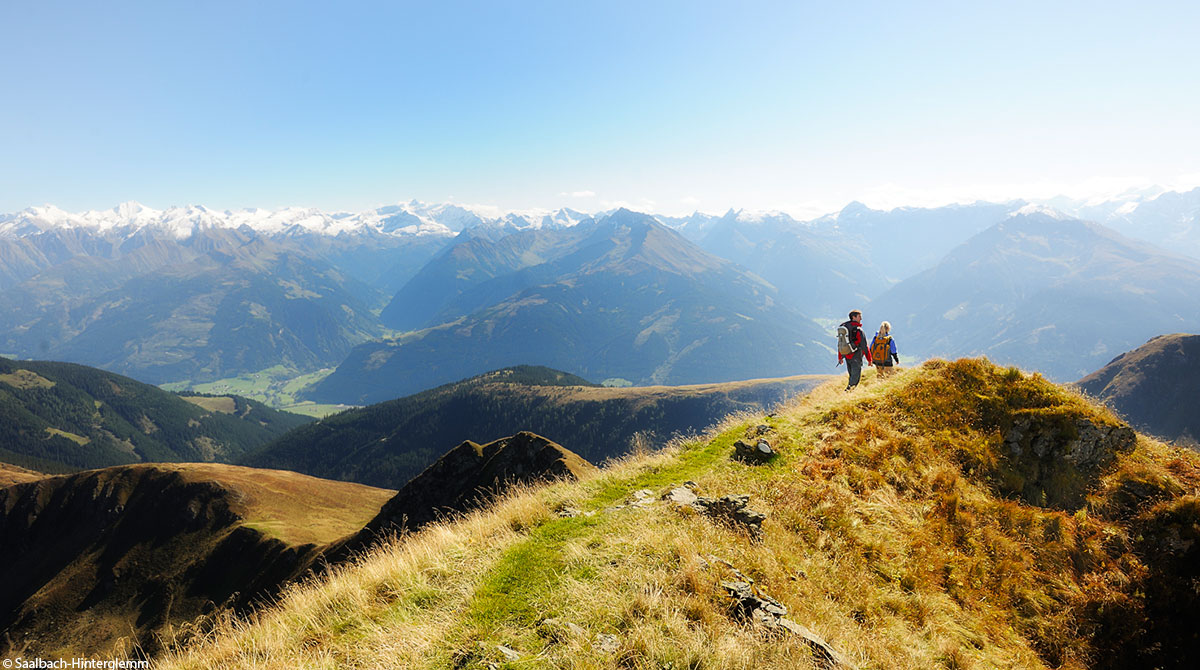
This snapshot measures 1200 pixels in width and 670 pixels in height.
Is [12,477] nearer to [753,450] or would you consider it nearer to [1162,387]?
[753,450]

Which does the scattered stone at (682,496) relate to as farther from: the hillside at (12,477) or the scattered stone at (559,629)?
the hillside at (12,477)

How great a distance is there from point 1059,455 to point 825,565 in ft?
31.2

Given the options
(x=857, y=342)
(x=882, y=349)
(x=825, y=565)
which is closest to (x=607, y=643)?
(x=825, y=565)

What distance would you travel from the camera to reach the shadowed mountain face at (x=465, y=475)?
43075 mm

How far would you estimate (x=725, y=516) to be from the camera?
8578mm

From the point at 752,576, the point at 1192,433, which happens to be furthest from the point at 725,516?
the point at 1192,433

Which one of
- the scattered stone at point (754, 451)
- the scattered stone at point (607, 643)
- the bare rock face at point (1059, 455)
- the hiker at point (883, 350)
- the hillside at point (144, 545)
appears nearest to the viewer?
the scattered stone at point (607, 643)

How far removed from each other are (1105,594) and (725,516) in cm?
734

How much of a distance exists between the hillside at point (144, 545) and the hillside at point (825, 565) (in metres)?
62.1

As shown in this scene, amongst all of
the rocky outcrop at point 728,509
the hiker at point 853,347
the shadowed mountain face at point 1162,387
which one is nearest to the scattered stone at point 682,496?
the rocky outcrop at point 728,509

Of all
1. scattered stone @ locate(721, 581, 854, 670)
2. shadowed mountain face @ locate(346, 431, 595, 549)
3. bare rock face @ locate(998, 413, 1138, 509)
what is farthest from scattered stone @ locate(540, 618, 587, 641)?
shadowed mountain face @ locate(346, 431, 595, 549)

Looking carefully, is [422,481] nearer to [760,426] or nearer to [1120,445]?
[760,426]

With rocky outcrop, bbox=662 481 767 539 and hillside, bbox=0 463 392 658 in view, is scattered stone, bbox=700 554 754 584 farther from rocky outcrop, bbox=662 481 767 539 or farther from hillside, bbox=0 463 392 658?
hillside, bbox=0 463 392 658

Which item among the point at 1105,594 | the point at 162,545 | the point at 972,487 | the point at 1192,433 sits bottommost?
the point at 1192,433
